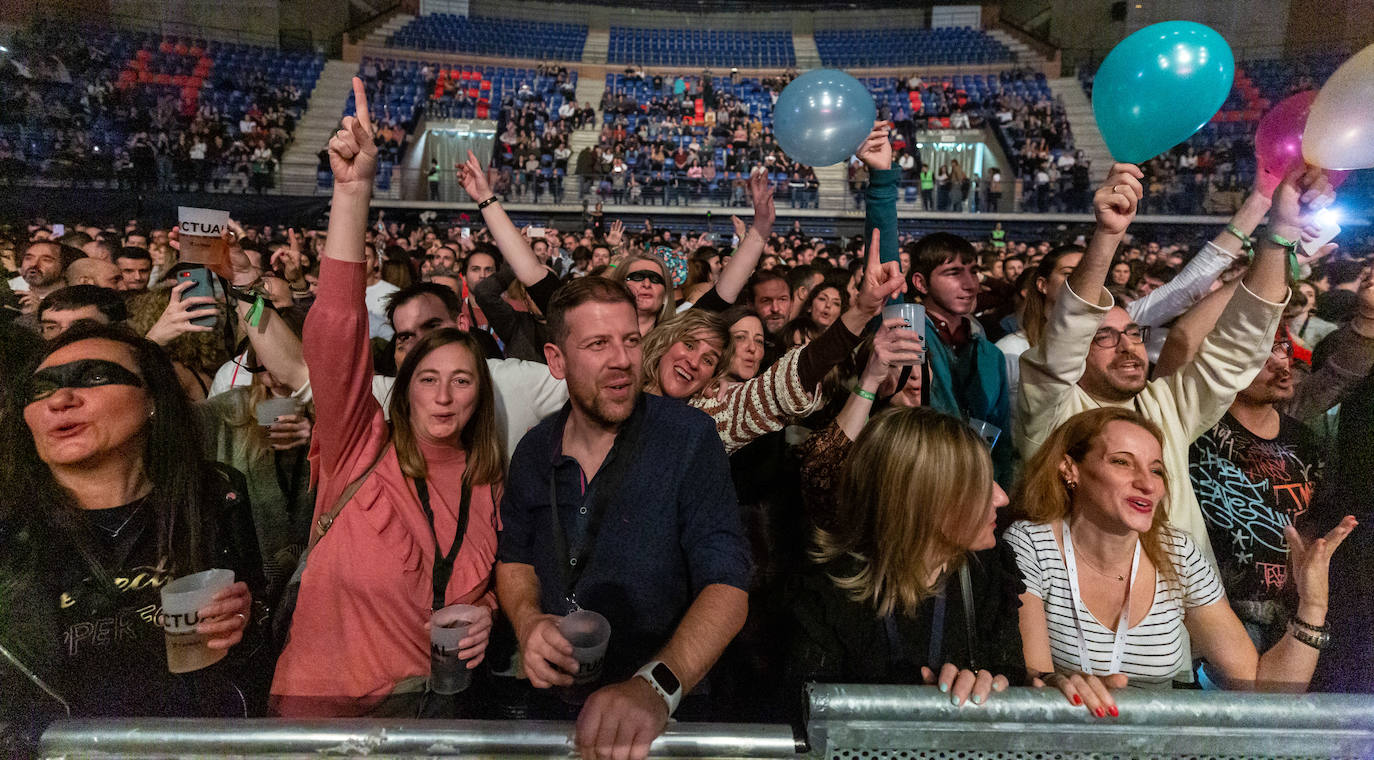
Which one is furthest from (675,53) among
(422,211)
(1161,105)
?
(1161,105)

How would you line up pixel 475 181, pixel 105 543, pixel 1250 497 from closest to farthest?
pixel 105 543 < pixel 1250 497 < pixel 475 181

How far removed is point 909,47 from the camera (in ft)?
65.8

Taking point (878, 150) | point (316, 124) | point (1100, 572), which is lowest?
point (1100, 572)

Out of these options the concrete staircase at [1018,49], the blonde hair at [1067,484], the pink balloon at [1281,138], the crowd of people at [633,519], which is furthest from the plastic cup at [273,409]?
the concrete staircase at [1018,49]

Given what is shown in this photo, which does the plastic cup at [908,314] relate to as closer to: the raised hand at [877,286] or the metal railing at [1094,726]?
the raised hand at [877,286]

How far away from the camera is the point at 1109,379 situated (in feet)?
6.40

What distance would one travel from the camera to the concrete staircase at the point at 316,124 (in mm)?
12990

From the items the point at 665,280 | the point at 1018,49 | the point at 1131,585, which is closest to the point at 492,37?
the point at 1018,49

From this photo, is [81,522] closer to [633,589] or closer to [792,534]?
[633,589]

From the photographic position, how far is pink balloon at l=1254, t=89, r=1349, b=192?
199 centimetres

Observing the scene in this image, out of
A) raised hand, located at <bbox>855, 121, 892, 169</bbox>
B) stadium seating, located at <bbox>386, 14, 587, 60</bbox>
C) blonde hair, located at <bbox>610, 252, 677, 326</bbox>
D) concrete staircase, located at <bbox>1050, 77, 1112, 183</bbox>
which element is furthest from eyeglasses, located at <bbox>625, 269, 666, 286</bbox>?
stadium seating, located at <bbox>386, 14, 587, 60</bbox>

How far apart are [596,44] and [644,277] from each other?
20361 millimetres

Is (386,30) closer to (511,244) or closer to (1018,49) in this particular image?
(1018,49)

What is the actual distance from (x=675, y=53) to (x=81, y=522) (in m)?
21.5
